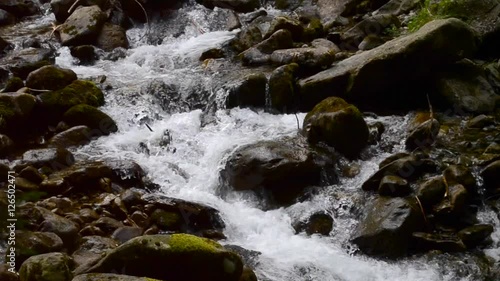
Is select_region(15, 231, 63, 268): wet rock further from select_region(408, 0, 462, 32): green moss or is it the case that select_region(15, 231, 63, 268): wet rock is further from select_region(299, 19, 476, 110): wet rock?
select_region(408, 0, 462, 32): green moss

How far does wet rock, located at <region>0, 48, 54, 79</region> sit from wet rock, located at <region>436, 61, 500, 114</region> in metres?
7.37

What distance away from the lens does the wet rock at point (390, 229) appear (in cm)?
640

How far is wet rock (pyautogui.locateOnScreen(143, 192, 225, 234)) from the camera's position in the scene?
6992 mm

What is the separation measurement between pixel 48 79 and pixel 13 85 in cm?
58

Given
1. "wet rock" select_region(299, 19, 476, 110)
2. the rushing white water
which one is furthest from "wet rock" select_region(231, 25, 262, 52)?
"wet rock" select_region(299, 19, 476, 110)

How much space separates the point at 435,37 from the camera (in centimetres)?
888

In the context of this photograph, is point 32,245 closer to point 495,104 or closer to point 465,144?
point 465,144

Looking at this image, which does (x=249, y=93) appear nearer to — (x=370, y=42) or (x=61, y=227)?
(x=370, y=42)

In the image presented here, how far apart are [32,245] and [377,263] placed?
3.58m

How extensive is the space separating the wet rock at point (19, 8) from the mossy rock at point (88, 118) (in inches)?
284

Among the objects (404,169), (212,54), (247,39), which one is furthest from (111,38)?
(404,169)

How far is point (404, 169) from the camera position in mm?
7277

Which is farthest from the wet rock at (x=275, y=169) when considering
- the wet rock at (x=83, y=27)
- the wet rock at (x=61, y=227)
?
the wet rock at (x=83, y=27)

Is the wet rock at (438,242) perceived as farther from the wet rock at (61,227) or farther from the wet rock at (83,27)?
the wet rock at (83,27)
